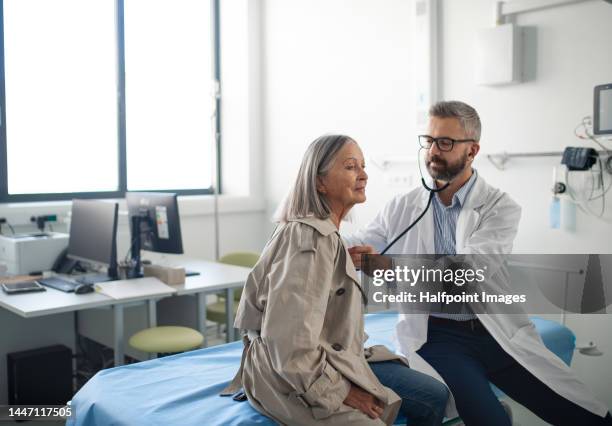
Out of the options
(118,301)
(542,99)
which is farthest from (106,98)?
(542,99)

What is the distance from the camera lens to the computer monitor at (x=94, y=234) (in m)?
3.10

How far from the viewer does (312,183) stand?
1728 millimetres

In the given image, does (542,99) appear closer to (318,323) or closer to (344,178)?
(344,178)

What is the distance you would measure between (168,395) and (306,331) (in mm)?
657

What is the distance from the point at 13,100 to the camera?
13.1ft

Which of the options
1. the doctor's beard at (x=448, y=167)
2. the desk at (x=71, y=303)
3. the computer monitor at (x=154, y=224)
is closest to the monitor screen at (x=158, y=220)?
the computer monitor at (x=154, y=224)

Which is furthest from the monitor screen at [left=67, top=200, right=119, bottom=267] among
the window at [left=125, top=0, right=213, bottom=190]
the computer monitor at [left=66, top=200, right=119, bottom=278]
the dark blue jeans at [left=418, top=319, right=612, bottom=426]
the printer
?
Result: the dark blue jeans at [left=418, top=319, right=612, bottom=426]

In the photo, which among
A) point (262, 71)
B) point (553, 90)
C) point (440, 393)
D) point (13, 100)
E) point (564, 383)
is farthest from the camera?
point (262, 71)

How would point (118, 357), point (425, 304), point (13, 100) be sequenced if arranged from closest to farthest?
1. point (425, 304)
2. point (118, 357)
3. point (13, 100)

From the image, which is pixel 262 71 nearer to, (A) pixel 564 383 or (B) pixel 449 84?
(B) pixel 449 84

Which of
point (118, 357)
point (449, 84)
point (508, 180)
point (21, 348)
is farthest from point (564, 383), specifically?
point (21, 348)

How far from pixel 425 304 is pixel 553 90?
1596 mm

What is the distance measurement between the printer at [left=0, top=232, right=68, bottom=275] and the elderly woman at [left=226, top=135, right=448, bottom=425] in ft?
6.92

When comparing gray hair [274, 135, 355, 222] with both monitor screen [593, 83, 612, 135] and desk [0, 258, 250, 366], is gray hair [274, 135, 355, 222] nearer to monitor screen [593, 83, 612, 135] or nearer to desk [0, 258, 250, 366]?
desk [0, 258, 250, 366]
